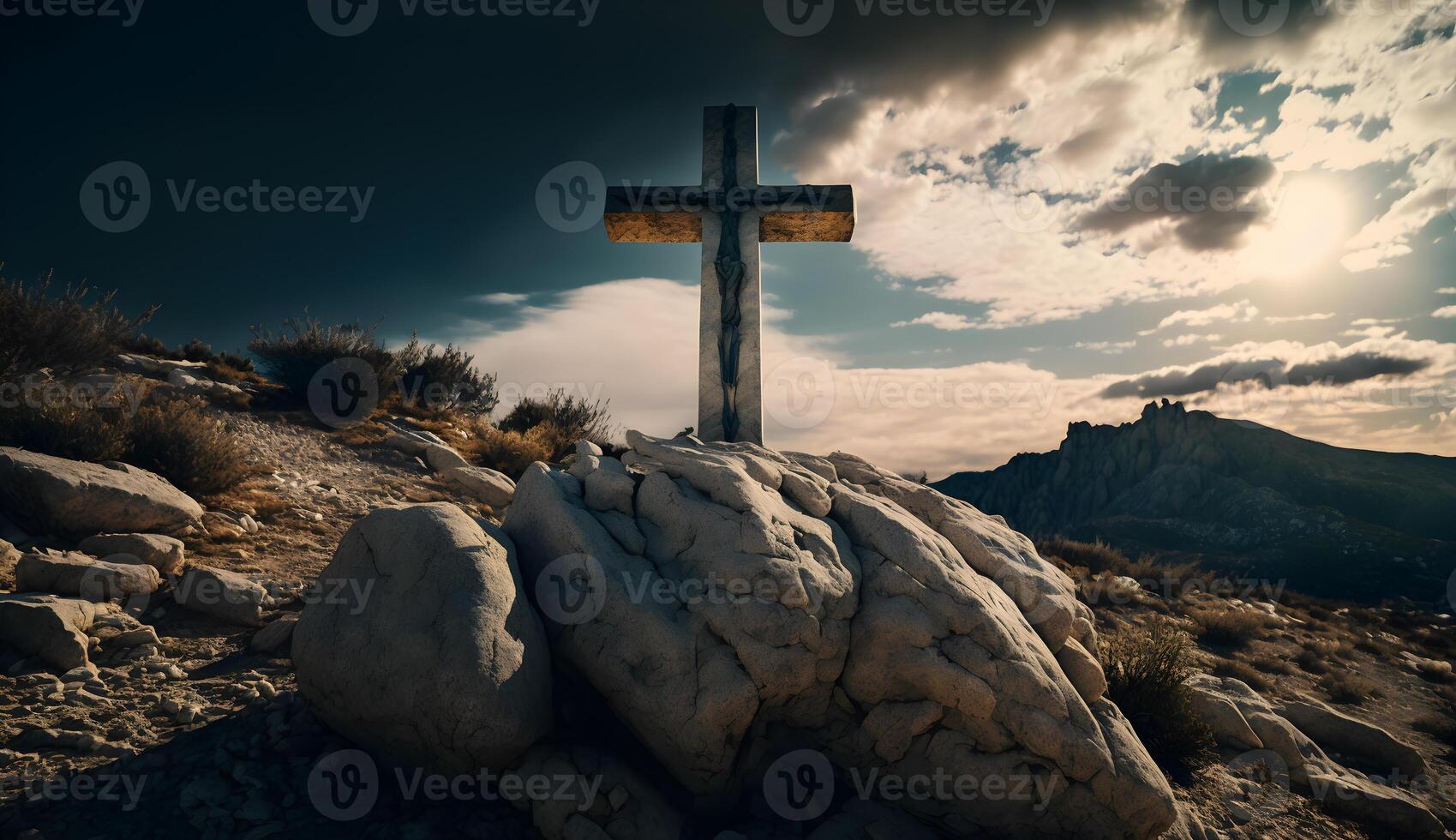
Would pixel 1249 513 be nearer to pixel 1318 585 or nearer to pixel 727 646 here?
pixel 1318 585

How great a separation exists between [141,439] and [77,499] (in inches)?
79.5

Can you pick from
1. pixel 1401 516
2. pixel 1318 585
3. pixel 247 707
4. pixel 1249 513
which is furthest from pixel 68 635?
pixel 1401 516

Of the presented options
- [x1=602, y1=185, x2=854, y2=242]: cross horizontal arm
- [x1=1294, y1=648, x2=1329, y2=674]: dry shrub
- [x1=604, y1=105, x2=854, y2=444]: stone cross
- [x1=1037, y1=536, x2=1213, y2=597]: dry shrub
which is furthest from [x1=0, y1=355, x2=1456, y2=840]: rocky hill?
[x1=1037, y1=536, x2=1213, y2=597]: dry shrub

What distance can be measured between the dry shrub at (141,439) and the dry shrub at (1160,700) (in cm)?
932

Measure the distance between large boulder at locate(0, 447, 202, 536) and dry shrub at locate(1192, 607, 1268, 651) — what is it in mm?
12603

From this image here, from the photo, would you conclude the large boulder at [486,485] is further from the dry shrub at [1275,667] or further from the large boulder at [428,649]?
the dry shrub at [1275,667]

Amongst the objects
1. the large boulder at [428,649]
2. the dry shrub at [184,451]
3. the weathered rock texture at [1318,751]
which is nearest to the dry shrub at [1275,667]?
the weathered rock texture at [1318,751]

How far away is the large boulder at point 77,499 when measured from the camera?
4.89 meters

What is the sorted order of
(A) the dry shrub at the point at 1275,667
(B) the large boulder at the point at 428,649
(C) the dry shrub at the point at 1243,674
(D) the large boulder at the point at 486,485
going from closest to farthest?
(B) the large boulder at the point at 428,649 < (C) the dry shrub at the point at 1243,674 < (A) the dry shrub at the point at 1275,667 < (D) the large boulder at the point at 486,485

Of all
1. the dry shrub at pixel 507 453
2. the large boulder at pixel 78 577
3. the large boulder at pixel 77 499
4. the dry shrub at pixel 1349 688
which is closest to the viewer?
the large boulder at pixel 78 577


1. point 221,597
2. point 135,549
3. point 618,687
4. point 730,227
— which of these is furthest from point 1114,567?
point 135,549

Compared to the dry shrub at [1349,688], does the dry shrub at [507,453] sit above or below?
above

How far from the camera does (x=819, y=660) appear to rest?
139 inches

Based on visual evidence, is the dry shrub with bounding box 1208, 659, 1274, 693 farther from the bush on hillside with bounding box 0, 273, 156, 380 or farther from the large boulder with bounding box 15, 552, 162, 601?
the bush on hillside with bounding box 0, 273, 156, 380
